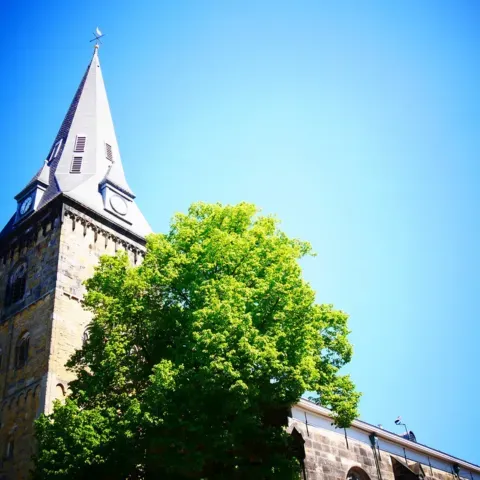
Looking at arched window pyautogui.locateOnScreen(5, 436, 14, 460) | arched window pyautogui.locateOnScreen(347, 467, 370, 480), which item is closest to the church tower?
arched window pyautogui.locateOnScreen(5, 436, 14, 460)

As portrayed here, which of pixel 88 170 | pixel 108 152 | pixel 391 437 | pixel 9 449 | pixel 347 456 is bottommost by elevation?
pixel 347 456

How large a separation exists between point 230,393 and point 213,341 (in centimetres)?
134

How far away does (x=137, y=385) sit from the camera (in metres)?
17.7

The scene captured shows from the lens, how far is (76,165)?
34344 mm

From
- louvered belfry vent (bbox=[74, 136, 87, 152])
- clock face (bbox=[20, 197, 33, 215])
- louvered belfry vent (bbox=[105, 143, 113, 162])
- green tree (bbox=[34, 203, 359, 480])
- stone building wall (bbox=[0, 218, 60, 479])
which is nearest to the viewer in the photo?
green tree (bbox=[34, 203, 359, 480])

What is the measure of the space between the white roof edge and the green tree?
10.9 ft

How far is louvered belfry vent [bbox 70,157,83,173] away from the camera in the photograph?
111 ft

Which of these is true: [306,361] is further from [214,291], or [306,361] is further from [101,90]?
[101,90]

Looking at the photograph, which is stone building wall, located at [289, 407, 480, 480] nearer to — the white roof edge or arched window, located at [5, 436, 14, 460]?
the white roof edge

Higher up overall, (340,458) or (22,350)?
(22,350)

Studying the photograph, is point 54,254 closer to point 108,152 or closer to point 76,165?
point 76,165

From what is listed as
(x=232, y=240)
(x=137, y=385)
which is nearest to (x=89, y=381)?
(x=137, y=385)

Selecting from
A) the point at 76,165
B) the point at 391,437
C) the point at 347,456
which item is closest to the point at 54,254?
the point at 76,165

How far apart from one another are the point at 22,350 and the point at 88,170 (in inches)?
440
